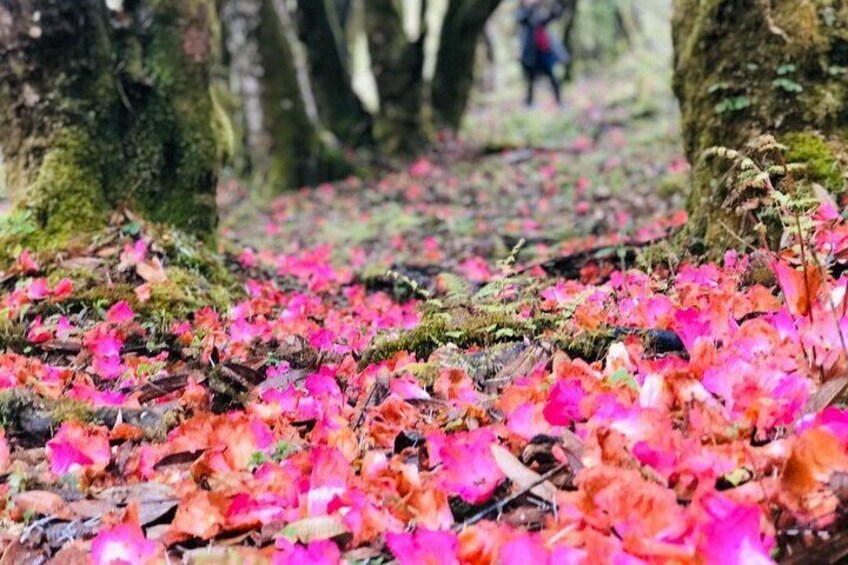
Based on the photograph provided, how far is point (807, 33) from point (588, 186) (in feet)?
19.9

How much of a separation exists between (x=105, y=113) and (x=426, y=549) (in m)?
4.19

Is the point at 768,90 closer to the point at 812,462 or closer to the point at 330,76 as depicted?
the point at 812,462

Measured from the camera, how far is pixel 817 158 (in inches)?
147

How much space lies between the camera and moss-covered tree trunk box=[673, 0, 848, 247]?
379 cm

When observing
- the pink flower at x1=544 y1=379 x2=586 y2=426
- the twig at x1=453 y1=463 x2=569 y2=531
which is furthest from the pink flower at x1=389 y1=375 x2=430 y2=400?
the twig at x1=453 y1=463 x2=569 y2=531

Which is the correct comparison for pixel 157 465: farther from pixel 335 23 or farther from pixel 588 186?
pixel 335 23

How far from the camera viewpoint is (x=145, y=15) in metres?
5.20

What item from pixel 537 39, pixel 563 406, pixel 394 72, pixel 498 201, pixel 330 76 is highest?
pixel 537 39

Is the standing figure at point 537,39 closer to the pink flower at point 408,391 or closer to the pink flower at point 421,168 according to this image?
the pink flower at point 421,168

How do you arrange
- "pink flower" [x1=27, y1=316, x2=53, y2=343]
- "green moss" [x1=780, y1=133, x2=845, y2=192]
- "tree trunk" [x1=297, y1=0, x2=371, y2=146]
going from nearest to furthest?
1. "pink flower" [x1=27, y1=316, x2=53, y2=343]
2. "green moss" [x1=780, y1=133, x2=845, y2=192]
3. "tree trunk" [x1=297, y1=0, x2=371, y2=146]

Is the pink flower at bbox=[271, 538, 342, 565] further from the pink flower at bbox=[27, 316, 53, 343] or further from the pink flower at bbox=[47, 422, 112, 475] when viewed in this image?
the pink flower at bbox=[27, 316, 53, 343]

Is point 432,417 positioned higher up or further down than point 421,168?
further down

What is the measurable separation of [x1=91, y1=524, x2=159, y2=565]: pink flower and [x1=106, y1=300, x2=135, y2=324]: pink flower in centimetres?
204

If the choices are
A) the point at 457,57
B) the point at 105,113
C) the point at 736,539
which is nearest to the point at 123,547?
the point at 736,539
